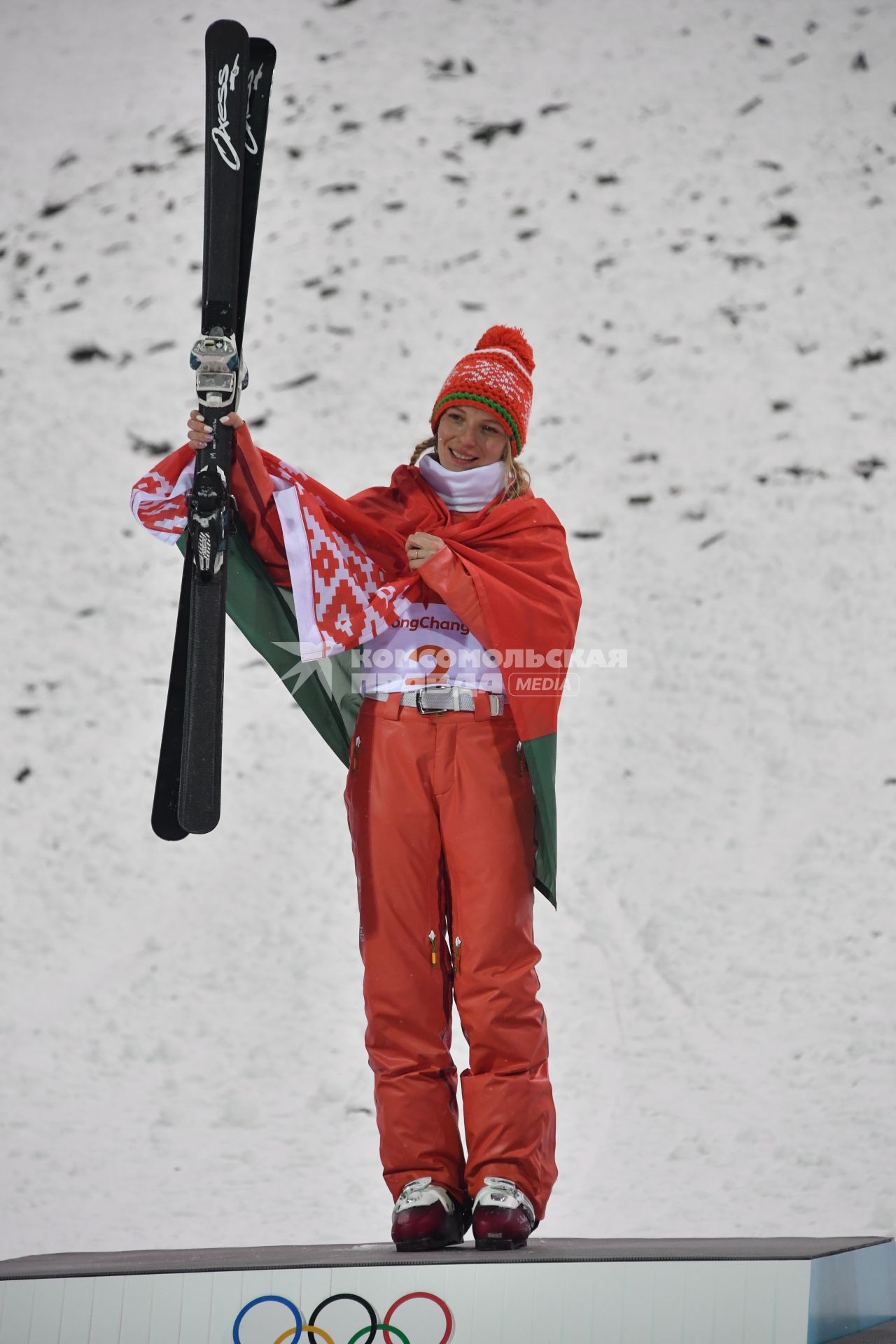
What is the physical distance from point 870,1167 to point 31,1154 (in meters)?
1.45

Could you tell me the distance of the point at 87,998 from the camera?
8.05 feet

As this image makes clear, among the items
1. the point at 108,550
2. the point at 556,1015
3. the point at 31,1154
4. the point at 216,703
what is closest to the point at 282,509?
the point at 216,703

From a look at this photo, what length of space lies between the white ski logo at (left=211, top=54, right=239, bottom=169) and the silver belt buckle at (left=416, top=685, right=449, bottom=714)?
26.1 inches

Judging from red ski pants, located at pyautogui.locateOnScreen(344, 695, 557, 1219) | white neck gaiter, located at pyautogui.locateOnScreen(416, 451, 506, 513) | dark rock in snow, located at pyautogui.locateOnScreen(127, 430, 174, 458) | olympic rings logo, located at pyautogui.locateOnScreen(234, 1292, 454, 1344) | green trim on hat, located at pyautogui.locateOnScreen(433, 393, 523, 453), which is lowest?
olympic rings logo, located at pyautogui.locateOnScreen(234, 1292, 454, 1344)

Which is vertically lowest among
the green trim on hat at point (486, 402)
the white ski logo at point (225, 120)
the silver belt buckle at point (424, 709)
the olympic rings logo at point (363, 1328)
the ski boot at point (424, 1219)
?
the olympic rings logo at point (363, 1328)

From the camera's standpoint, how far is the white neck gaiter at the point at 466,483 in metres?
1.73

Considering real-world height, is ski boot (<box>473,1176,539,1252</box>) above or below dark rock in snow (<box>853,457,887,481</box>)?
below

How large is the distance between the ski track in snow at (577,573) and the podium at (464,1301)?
908 mm

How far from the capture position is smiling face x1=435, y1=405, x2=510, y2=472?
5.75 ft

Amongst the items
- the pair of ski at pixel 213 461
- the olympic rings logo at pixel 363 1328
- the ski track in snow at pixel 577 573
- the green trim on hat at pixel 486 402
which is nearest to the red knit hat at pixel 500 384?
the green trim on hat at pixel 486 402

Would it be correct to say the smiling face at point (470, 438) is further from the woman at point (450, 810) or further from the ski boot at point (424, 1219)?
the ski boot at point (424, 1219)

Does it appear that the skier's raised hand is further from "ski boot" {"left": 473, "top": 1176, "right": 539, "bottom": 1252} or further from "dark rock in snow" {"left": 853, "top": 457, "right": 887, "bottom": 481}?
"dark rock in snow" {"left": 853, "top": 457, "right": 887, "bottom": 481}

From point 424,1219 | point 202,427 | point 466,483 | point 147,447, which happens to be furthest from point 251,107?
point 424,1219

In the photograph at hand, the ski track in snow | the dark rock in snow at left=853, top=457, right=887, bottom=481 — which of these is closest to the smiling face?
the ski track in snow
